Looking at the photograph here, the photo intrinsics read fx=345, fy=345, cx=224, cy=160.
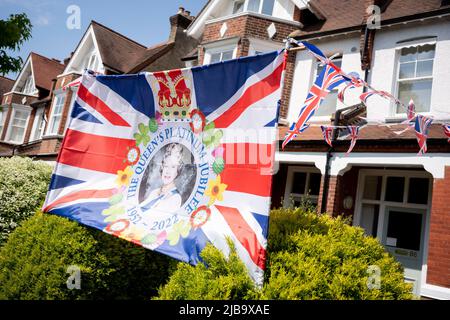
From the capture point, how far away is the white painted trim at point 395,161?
786cm

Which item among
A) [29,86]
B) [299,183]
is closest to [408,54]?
[299,183]

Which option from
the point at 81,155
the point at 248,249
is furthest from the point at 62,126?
the point at 248,249

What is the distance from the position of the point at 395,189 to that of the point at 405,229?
1212mm

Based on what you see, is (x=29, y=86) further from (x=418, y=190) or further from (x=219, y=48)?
(x=418, y=190)

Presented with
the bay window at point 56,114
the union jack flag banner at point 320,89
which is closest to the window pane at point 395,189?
the union jack flag banner at point 320,89

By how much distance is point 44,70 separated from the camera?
26906 mm

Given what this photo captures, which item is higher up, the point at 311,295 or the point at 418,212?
the point at 418,212

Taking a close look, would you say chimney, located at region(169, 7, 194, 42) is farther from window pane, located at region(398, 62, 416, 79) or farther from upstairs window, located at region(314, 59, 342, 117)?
window pane, located at region(398, 62, 416, 79)

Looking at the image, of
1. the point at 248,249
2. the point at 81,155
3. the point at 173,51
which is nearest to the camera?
the point at 248,249

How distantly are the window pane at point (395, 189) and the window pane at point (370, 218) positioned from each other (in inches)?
19.6

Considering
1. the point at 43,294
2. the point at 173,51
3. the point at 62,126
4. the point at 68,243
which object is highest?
the point at 173,51

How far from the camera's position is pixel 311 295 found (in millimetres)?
2908

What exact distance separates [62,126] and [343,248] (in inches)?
768

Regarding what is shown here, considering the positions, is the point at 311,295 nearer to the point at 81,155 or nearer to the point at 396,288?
the point at 396,288
